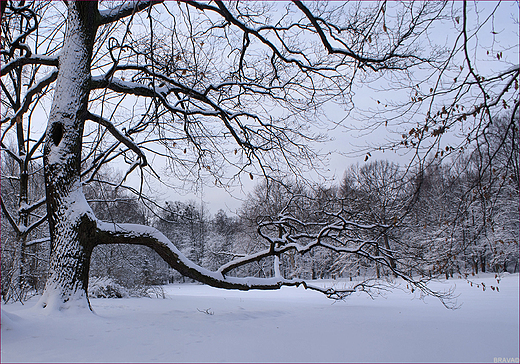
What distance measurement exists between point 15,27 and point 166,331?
9326 mm

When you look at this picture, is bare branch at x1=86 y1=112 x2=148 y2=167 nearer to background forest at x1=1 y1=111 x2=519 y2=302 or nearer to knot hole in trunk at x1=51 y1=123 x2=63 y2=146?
knot hole in trunk at x1=51 y1=123 x2=63 y2=146

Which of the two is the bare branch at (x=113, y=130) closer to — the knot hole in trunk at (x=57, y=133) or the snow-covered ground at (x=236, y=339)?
the knot hole in trunk at (x=57, y=133)

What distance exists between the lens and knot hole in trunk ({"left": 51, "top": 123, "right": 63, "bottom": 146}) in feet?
16.5

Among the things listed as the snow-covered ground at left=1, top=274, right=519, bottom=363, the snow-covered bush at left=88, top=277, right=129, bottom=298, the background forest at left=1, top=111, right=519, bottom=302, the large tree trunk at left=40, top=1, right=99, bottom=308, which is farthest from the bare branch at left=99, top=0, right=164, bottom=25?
the snow-covered bush at left=88, top=277, right=129, bottom=298

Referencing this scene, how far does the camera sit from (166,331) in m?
3.91

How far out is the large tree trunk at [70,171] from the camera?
14.8 feet

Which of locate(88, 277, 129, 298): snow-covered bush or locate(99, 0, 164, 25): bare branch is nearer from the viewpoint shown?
locate(99, 0, 164, 25): bare branch

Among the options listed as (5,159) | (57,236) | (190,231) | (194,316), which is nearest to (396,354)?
(194,316)

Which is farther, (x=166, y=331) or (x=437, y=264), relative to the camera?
(x=437, y=264)

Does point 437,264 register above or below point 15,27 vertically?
below

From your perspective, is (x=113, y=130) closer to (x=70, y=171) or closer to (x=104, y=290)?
(x=70, y=171)

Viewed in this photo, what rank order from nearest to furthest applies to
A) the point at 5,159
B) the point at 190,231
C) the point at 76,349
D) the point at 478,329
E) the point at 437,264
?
the point at 76,349
the point at 437,264
the point at 478,329
the point at 5,159
the point at 190,231

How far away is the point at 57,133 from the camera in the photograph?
5.07 m

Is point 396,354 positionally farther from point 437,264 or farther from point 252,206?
point 252,206
